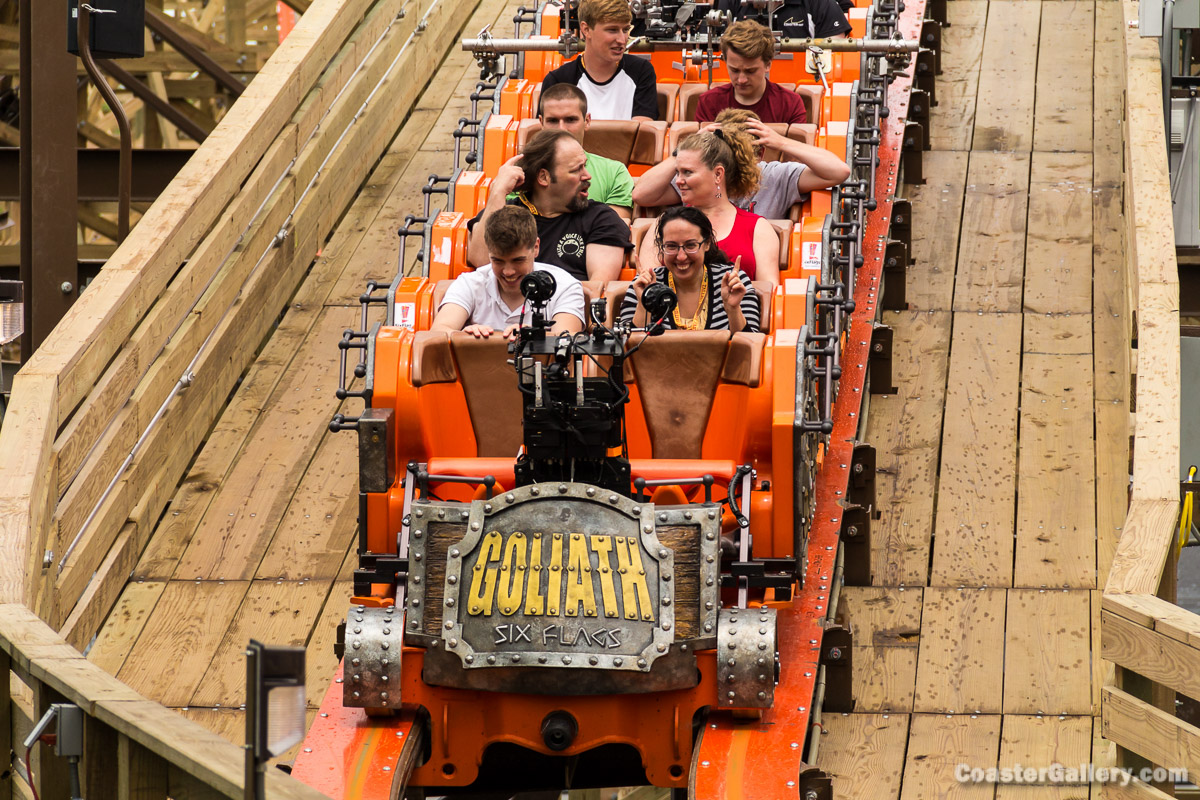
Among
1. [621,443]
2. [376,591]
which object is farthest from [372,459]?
[621,443]

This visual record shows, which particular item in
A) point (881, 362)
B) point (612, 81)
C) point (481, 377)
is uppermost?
point (612, 81)

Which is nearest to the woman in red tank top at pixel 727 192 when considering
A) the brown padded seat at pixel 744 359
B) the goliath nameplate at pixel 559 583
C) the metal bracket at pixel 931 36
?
the brown padded seat at pixel 744 359

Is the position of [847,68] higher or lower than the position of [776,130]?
higher

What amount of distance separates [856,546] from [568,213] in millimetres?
1449

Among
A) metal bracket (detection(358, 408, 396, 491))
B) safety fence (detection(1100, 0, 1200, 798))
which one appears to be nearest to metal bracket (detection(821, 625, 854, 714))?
safety fence (detection(1100, 0, 1200, 798))

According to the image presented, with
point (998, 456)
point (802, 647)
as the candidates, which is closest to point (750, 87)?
point (998, 456)

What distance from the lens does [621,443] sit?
4527 millimetres

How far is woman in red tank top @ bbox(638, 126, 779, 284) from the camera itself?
551 centimetres

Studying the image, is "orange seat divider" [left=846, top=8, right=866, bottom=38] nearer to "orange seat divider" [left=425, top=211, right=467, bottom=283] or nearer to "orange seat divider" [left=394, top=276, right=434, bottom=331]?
"orange seat divider" [left=425, top=211, right=467, bottom=283]

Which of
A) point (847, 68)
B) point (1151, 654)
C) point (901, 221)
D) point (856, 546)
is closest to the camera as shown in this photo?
point (1151, 654)

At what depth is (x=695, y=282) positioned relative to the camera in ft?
17.0

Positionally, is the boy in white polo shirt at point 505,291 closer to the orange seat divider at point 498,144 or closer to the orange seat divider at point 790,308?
the orange seat divider at point 790,308

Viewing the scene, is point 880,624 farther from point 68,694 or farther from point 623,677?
point 68,694

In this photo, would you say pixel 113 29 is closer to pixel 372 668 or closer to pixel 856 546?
pixel 372 668
